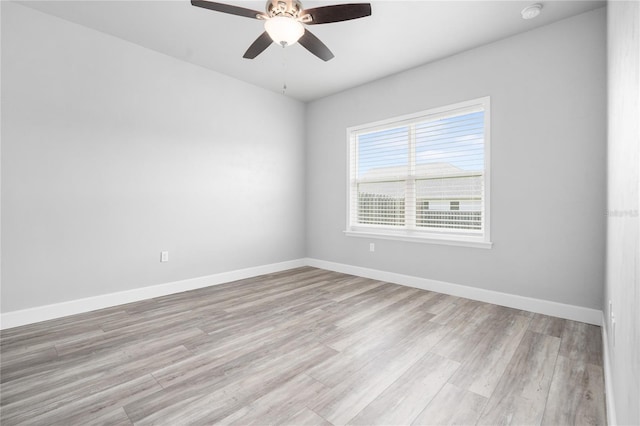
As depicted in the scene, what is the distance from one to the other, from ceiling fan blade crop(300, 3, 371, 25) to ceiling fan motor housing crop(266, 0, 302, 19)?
5 centimetres

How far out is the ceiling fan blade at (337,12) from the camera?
2059 mm

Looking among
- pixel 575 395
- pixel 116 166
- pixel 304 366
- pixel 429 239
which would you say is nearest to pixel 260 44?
pixel 116 166

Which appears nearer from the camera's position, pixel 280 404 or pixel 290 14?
pixel 280 404

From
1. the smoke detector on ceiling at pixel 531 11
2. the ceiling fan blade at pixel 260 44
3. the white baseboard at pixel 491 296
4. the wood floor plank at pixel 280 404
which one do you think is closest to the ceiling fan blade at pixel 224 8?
the ceiling fan blade at pixel 260 44

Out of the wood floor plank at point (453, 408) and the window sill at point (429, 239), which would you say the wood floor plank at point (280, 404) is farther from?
the window sill at point (429, 239)

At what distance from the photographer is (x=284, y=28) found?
217 cm

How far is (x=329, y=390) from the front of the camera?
1.69 metres

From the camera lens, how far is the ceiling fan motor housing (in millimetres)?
2100

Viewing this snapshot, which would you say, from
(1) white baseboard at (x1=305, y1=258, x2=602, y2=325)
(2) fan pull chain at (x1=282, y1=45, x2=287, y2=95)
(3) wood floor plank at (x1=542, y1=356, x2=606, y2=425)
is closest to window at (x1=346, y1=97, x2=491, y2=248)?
(1) white baseboard at (x1=305, y1=258, x2=602, y2=325)

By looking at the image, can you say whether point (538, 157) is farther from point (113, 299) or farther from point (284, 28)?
point (113, 299)

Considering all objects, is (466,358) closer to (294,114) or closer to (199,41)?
(199,41)

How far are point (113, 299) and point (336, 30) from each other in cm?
368

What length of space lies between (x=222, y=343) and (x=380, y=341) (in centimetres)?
124

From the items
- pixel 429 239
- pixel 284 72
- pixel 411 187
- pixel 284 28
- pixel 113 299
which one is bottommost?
pixel 113 299
